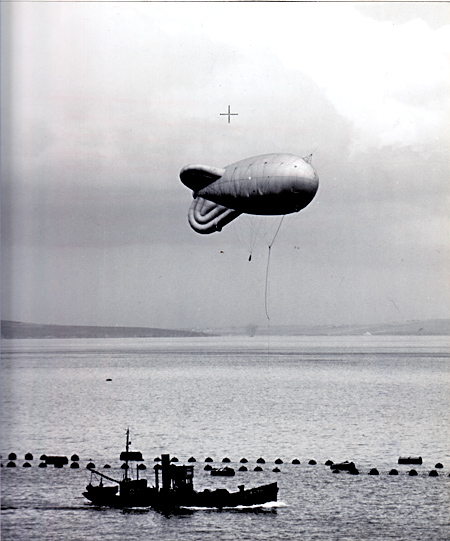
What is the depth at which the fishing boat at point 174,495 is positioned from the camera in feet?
166

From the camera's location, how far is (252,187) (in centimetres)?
4878

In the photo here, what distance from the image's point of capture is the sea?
154 feet

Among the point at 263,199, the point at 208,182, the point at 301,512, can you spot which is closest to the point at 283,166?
the point at 263,199

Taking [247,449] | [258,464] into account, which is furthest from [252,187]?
[247,449]

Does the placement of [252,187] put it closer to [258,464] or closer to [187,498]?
[187,498]

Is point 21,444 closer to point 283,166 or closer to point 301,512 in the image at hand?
point 301,512

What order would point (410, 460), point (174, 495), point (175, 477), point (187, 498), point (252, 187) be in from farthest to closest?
point (410, 460)
point (187, 498)
point (174, 495)
point (175, 477)
point (252, 187)

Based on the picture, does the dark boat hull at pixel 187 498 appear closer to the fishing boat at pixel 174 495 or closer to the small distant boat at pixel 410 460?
the fishing boat at pixel 174 495

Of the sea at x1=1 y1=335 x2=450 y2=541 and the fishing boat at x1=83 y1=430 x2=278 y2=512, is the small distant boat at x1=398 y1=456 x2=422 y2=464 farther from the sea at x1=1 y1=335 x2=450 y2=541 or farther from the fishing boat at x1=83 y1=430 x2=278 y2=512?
the fishing boat at x1=83 y1=430 x2=278 y2=512

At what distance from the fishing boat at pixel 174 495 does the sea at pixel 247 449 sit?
0.71 m

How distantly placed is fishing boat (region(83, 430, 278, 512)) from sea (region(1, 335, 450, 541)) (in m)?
0.71

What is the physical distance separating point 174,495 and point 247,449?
23872 millimetres

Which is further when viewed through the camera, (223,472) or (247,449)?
(247,449)

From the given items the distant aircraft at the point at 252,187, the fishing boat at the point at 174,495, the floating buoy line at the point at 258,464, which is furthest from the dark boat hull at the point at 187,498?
the distant aircraft at the point at 252,187
